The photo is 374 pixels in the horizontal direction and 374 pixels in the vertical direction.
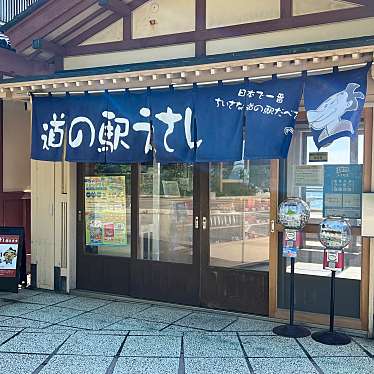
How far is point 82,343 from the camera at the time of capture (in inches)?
Answer: 210

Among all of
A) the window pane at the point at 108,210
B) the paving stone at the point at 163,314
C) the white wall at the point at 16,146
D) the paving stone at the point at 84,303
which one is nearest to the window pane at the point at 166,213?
the window pane at the point at 108,210

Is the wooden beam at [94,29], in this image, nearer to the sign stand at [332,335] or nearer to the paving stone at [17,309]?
the paving stone at [17,309]

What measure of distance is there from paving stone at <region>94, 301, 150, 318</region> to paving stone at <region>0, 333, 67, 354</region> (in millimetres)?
1028

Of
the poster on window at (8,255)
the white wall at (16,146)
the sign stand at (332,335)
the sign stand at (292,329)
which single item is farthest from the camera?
the white wall at (16,146)

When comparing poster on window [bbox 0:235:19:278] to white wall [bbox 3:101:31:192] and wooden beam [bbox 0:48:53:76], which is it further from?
wooden beam [bbox 0:48:53:76]

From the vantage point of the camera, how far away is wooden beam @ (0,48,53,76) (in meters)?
7.29

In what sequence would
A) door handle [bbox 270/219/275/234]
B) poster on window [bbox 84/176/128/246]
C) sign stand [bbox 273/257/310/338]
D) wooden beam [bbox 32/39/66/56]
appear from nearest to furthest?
sign stand [bbox 273/257/310/338]
door handle [bbox 270/219/275/234]
wooden beam [bbox 32/39/66/56]
poster on window [bbox 84/176/128/246]

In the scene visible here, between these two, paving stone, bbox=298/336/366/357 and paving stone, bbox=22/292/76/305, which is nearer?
paving stone, bbox=298/336/366/357

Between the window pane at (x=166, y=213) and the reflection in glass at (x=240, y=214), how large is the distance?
0.38 m

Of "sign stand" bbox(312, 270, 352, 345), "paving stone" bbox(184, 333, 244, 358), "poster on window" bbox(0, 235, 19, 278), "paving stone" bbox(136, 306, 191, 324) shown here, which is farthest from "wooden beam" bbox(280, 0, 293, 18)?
"poster on window" bbox(0, 235, 19, 278)

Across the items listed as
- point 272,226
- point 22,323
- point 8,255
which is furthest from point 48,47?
point 272,226

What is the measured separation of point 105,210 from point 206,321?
2448 mm

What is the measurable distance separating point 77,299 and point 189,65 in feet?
12.7

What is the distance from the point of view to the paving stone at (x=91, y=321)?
19.5 feet
